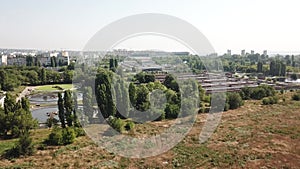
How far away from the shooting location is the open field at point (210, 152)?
681cm

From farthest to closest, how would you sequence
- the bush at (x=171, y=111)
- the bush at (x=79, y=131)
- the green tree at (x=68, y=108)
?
the bush at (x=171, y=111) < the green tree at (x=68, y=108) < the bush at (x=79, y=131)

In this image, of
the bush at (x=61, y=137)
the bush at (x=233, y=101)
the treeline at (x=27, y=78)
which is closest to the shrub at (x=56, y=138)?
the bush at (x=61, y=137)

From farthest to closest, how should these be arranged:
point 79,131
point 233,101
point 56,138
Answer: point 233,101 < point 79,131 < point 56,138

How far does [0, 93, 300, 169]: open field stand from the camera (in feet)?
22.3

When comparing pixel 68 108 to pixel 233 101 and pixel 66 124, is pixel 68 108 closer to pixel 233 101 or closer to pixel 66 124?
pixel 66 124

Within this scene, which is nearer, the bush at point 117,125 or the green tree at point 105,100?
the bush at point 117,125

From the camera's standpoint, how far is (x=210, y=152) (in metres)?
7.66

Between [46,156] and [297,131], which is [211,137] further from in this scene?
[46,156]

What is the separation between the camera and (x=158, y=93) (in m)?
13.1

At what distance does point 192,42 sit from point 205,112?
5.62 m

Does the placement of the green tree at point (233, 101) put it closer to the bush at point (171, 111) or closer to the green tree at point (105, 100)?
the bush at point (171, 111)

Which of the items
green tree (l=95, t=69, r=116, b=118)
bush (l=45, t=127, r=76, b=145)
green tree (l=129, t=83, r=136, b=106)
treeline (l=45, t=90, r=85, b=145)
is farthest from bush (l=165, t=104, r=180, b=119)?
bush (l=45, t=127, r=76, b=145)

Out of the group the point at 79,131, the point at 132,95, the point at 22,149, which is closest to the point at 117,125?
the point at 79,131

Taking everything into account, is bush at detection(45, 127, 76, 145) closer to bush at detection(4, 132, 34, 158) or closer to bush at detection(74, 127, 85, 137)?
bush at detection(74, 127, 85, 137)
